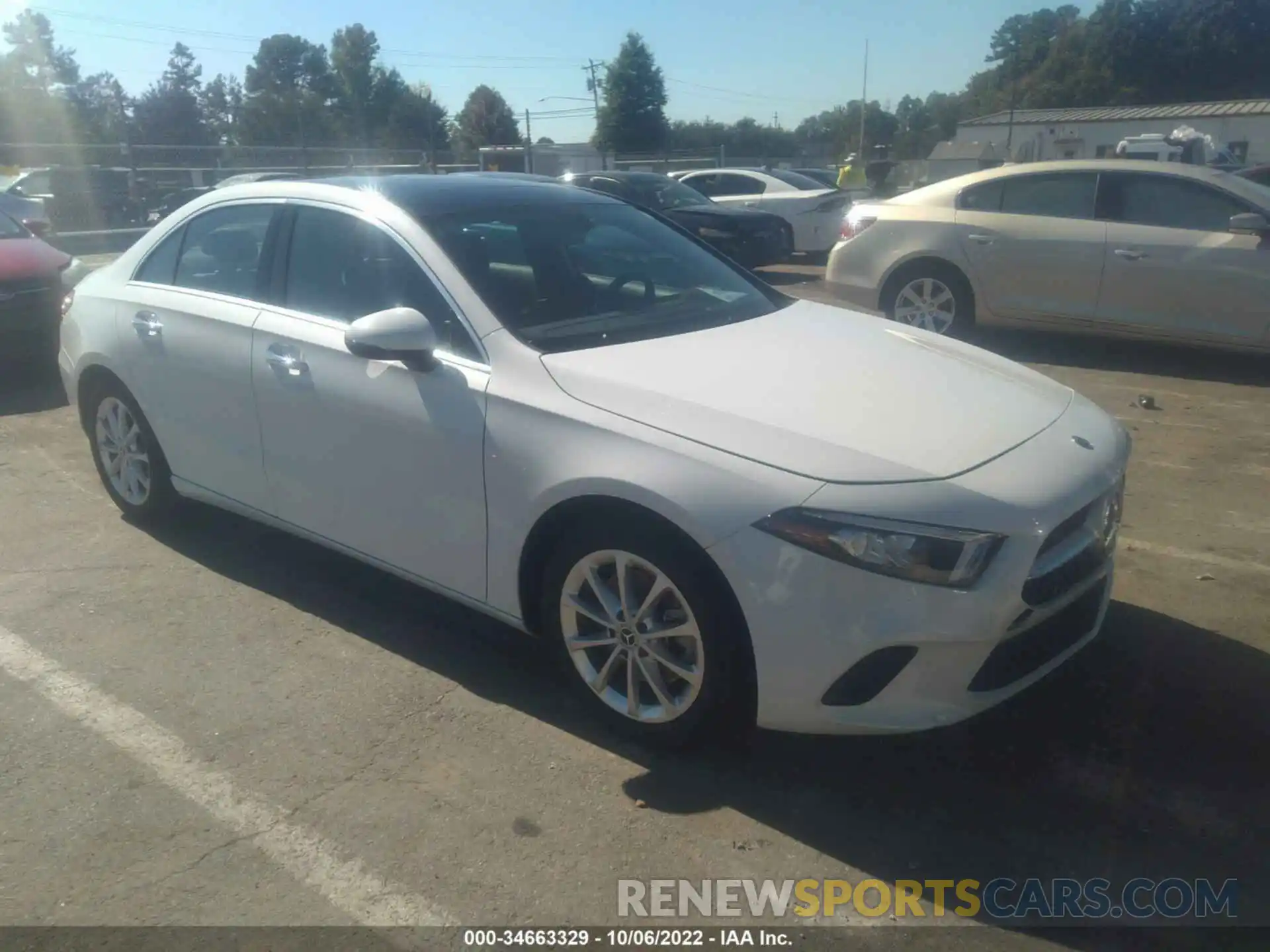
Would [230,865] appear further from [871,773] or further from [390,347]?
[871,773]

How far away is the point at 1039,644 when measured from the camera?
2.96m

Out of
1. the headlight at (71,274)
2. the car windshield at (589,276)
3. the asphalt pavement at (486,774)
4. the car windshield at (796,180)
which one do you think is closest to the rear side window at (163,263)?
the asphalt pavement at (486,774)

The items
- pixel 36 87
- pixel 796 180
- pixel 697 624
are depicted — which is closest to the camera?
pixel 697 624

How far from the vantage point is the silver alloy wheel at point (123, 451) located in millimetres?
4871

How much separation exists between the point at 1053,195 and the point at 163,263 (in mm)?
6694

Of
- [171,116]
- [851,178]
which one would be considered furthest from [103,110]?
[851,178]

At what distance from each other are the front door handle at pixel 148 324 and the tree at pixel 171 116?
5032 centimetres

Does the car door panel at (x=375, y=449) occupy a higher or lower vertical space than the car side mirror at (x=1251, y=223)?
lower

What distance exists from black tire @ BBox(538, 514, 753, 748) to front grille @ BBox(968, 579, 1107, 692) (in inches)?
24.6

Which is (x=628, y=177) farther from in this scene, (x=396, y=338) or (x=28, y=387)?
(x=396, y=338)

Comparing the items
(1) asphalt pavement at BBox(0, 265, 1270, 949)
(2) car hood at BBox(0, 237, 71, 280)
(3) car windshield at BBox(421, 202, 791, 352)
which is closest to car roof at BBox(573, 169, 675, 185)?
(2) car hood at BBox(0, 237, 71, 280)

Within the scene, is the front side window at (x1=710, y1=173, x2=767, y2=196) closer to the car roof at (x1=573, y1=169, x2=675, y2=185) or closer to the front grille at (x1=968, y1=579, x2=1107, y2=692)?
the car roof at (x1=573, y1=169, x2=675, y2=185)

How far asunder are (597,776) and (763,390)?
1.23m

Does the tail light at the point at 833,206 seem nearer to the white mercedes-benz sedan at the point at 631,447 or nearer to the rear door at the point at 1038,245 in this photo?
the rear door at the point at 1038,245
